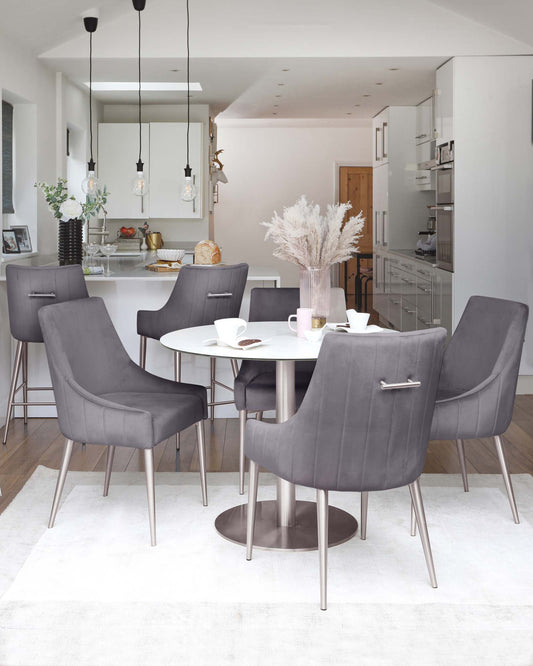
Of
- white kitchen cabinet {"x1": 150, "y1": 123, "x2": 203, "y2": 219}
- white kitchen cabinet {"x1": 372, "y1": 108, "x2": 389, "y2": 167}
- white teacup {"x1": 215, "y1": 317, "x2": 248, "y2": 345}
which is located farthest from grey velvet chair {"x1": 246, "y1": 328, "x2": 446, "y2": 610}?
white kitchen cabinet {"x1": 372, "y1": 108, "x2": 389, "y2": 167}

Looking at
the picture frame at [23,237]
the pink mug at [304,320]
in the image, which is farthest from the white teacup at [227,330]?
the picture frame at [23,237]

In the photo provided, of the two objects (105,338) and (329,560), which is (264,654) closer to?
(329,560)

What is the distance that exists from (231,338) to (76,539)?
0.94 meters

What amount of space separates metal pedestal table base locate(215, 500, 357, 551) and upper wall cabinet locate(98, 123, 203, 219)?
198 inches

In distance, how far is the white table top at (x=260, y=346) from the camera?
275 cm

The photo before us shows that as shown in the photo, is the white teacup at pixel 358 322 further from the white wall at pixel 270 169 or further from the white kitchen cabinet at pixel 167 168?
the white wall at pixel 270 169

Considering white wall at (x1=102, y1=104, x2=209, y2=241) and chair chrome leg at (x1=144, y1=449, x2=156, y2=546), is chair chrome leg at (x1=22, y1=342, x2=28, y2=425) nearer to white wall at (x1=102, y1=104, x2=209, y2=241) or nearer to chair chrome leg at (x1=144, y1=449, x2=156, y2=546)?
chair chrome leg at (x1=144, y1=449, x2=156, y2=546)

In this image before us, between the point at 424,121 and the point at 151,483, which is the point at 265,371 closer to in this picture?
the point at 151,483

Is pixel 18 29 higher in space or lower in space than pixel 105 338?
higher

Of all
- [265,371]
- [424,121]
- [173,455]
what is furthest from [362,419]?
[424,121]

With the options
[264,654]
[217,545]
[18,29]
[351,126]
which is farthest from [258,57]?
[351,126]

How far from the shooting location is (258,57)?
18.7 feet

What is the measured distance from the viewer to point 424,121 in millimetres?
7520

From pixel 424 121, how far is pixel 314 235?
4.86 meters
